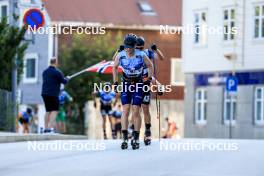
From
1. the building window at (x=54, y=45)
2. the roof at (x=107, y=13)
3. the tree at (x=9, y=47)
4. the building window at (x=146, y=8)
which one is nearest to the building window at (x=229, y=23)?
the roof at (x=107, y=13)

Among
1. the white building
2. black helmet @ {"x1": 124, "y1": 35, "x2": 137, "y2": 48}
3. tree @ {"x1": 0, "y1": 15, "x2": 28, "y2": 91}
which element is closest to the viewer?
black helmet @ {"x1": 124, "y1": 35, "x2": 137, "y2": 48}

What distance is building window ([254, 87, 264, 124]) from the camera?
51.5 metres

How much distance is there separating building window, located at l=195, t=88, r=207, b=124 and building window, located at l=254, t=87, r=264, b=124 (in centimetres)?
396

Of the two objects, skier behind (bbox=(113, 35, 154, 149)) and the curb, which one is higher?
skier behind (bbox=(113, 35, 154, 149))

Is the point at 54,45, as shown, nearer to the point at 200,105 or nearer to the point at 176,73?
the point at 176,73

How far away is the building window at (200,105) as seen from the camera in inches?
2176

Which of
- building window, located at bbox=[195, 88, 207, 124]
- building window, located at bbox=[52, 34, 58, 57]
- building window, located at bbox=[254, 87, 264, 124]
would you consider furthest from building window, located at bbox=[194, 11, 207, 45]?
building window, located at bbox=[52, 34, 58, 57]

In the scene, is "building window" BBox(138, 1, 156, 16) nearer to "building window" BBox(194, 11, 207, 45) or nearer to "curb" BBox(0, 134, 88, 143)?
"building window" BBox(194, 11, 207, 45)

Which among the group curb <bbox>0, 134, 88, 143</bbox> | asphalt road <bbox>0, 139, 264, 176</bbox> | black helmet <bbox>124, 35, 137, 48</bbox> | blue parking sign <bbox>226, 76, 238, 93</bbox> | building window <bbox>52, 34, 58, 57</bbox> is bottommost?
asphalt road <bbox>0, 139, 264, 176</bbox>

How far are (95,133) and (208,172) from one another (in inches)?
1851

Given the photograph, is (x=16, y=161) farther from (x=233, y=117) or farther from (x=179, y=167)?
(x=233, y=117)

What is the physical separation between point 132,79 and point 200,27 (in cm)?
3668

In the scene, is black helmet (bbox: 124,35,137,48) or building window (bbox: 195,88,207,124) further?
building window (bbox: 195,88,207,124)

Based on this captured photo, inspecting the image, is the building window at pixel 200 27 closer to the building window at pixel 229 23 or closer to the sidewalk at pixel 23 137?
the building window at pixel 229 23
